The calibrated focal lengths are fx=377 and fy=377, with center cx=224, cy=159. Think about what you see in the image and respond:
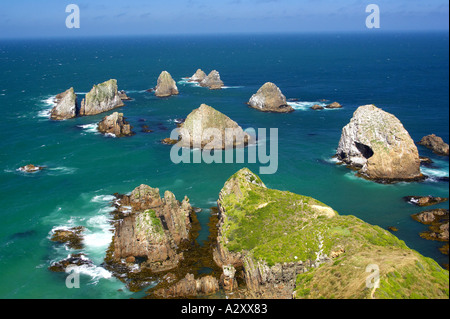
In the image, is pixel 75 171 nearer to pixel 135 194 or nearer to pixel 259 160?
pixel 135 194

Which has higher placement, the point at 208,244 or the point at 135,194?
the point at 135,194

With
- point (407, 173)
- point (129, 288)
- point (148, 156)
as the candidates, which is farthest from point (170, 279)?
point (407, 173)

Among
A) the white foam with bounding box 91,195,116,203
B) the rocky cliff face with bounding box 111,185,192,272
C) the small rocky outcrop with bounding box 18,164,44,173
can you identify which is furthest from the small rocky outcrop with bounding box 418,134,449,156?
the small rocky outcrop with bounding box 18,164,44,173

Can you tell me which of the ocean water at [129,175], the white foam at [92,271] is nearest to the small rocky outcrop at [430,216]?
the ocean water at [129,175]

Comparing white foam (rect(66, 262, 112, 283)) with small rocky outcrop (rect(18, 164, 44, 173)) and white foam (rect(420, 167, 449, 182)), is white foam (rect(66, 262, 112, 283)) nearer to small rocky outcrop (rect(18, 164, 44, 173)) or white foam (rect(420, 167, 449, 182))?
small rocky outcrop (rect(18, 164, 44, 173))

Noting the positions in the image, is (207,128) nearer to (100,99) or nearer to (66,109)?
(100,99)

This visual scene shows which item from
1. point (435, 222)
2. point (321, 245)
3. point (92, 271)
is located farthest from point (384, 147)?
point (92, 271)
